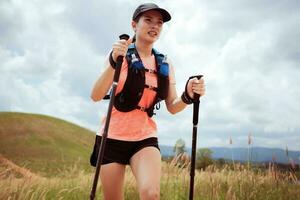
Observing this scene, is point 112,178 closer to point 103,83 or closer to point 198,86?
point 103,83

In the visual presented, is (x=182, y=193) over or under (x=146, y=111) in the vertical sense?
under

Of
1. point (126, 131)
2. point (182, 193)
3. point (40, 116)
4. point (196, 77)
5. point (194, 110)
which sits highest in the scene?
point (40, 116)

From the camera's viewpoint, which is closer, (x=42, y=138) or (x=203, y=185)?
(x=203, y=185)

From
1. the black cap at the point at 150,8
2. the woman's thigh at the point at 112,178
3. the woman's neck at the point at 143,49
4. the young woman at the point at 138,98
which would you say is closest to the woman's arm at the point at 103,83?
the young woman at the point at 138,98

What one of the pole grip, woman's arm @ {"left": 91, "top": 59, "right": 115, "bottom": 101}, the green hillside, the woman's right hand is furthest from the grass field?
the green hillside

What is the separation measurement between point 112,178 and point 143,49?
1.56 meters

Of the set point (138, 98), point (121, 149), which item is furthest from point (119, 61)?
point (121, 149)

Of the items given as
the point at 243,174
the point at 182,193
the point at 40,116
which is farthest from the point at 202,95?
the point at 40,116

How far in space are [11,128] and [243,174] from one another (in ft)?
112

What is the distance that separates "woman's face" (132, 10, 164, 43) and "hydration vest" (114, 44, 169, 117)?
24 centimetres

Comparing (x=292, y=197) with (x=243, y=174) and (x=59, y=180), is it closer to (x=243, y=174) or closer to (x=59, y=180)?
(x=243, y=174)

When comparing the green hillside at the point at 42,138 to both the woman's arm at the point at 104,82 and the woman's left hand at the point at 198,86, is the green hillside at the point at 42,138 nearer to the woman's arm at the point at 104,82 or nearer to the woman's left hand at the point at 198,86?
the woman's arm at the point at 104,82

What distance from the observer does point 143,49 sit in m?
5.04

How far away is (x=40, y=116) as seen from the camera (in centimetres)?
4638
